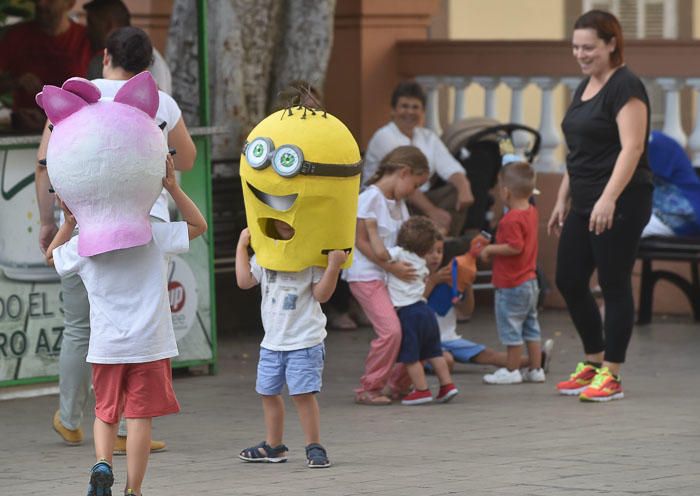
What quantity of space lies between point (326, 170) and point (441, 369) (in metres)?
2.30

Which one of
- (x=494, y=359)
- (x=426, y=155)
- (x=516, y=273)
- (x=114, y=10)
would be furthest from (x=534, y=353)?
(x=114, y=10)

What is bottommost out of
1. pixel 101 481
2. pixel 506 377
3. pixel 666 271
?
pixel 506 377

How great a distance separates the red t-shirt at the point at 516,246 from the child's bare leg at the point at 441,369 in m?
0.83

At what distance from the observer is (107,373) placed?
22.0 ft

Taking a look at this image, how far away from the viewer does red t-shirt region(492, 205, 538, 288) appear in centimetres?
1005

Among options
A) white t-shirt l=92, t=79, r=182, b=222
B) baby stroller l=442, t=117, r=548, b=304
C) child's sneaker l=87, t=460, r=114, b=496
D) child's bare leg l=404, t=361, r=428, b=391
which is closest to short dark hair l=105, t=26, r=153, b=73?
white t-shirt l=92, t=79, r=182, b=222

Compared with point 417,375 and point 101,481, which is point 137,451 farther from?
point 417,375

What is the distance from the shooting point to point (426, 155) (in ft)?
40.5

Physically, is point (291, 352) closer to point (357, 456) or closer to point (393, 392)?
point (357, 456)

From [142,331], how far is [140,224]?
15.0 inches

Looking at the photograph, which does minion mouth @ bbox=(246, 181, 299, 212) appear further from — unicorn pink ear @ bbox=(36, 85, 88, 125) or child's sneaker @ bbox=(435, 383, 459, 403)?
child's sneaker @ bbox=(435, 383, 459, 403)

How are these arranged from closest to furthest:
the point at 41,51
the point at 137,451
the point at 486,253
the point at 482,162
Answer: the point at 137,451 → the point at 486,253 → the point at 41,51 → the point at 482,162

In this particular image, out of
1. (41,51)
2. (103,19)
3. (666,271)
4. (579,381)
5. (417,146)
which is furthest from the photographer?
(666,271)

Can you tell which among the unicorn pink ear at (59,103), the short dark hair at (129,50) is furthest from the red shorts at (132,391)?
the short dark hair at (129,50)
